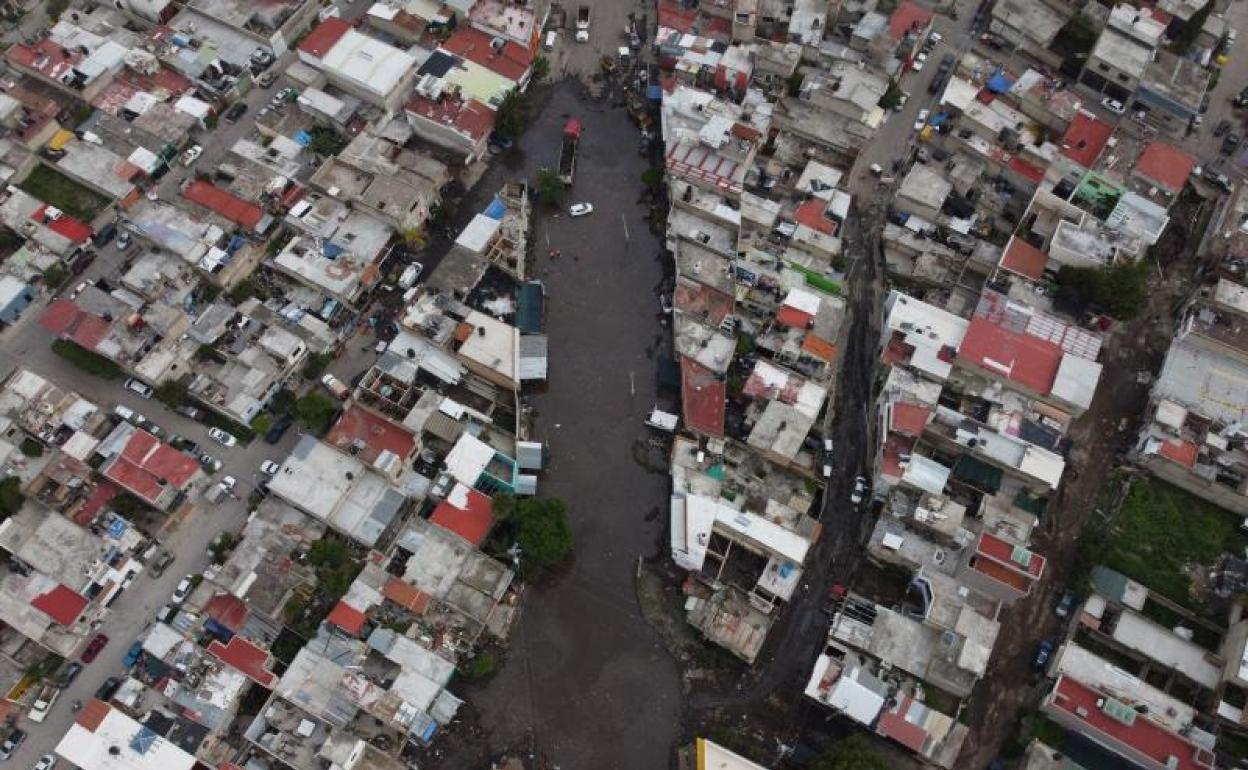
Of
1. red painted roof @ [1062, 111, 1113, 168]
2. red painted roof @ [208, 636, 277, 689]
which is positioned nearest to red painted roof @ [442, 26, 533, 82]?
red painted roof @ [1062, 111, 1113, 168]

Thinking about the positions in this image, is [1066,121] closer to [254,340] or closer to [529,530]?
[529,530]

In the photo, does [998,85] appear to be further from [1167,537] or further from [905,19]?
[1167,537]

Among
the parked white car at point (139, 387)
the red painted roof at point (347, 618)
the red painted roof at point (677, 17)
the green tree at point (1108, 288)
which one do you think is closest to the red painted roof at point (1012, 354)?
the green tree at point (1108, 288)

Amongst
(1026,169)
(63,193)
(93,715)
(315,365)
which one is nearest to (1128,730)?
(1026,169)

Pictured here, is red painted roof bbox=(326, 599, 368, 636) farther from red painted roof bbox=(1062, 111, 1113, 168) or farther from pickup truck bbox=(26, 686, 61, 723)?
red painted roof bbox=(1062, 111, 1113, 168)

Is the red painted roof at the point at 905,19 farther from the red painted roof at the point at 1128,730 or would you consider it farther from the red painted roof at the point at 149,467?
the red painted roof at the point at 149,467

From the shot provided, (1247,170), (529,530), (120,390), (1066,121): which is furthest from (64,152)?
(1247,170)
